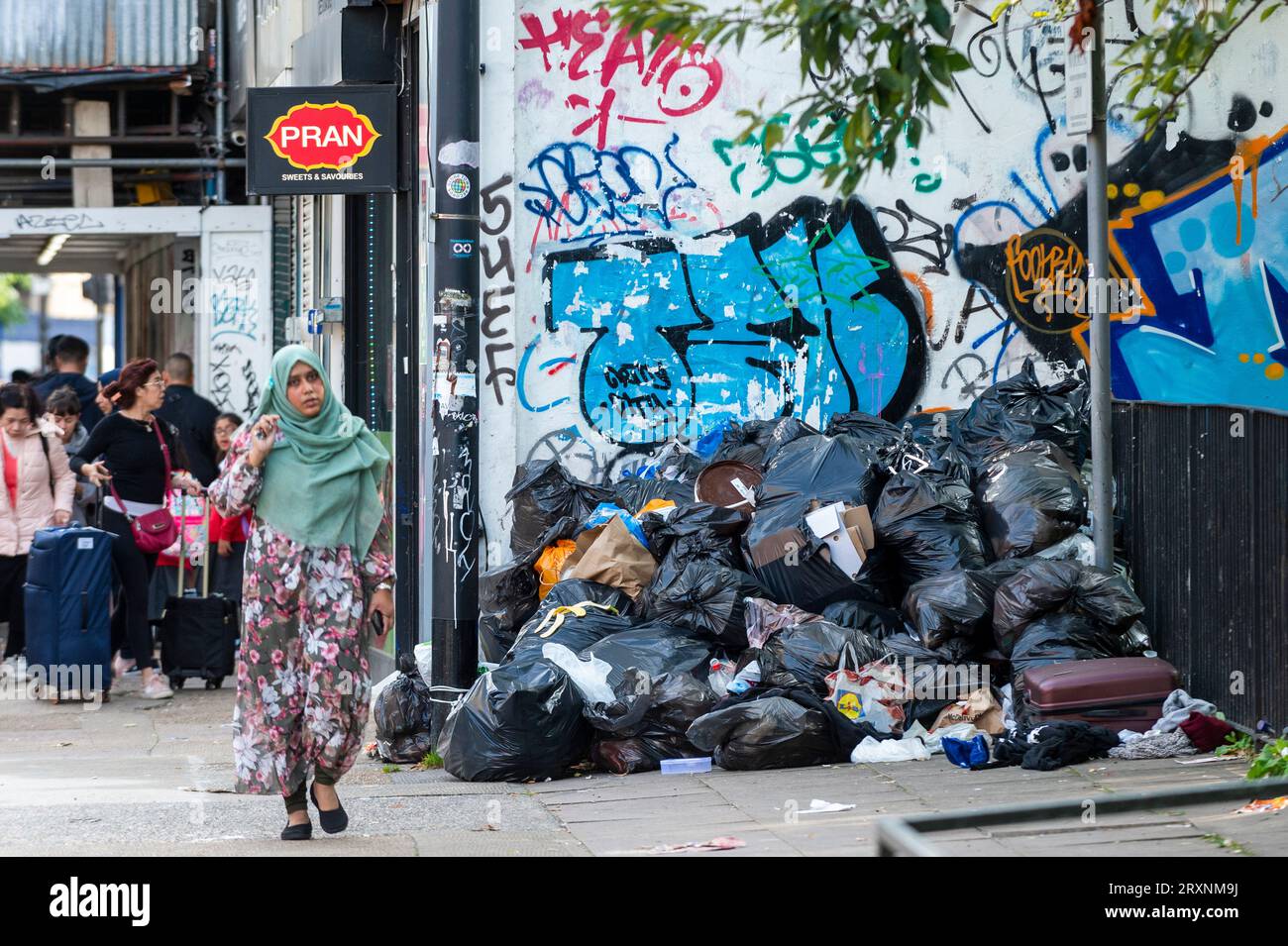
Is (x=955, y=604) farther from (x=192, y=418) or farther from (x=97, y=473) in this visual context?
(x=192, y=418)

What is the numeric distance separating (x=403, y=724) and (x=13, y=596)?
438 centimetres

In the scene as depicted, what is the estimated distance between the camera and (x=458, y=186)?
7.72 metres

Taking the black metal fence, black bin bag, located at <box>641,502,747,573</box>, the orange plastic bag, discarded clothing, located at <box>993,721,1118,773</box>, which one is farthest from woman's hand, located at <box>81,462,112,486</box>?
the black metal fence

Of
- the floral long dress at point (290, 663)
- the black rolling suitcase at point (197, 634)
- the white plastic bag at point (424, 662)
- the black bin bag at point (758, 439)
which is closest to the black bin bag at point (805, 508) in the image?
the black bin bag at point (758, 439)

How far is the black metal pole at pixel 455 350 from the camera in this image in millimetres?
7723

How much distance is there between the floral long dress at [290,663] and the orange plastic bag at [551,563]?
2578mm

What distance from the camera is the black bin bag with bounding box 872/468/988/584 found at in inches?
317

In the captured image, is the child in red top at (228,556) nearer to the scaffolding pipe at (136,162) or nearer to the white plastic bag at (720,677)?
the white plastic bag at (720,677)

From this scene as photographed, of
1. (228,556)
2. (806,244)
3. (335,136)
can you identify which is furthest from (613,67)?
(228,556)

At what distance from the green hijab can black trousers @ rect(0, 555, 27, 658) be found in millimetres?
5524

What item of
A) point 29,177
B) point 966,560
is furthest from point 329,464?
point 29,177

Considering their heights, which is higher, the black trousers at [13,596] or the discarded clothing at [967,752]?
the black trousers at [13,596]

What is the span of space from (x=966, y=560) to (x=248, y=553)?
3.51m
